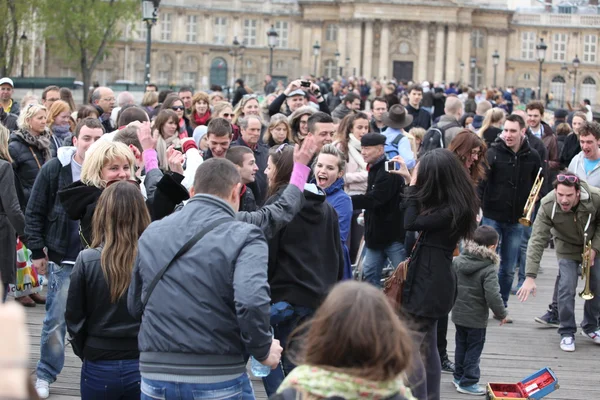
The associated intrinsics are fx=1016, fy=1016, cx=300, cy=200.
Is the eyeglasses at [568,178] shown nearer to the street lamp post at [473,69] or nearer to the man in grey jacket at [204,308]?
the man in grey jacket at [204,308]

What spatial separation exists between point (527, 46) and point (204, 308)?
78130mm

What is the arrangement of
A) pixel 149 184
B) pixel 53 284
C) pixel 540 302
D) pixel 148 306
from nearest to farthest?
pixel 148 306, pixel 149 184, pixel 53 284, pixel 540 302

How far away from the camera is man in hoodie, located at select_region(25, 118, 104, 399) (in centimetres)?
755

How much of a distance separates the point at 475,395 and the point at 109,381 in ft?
12.5

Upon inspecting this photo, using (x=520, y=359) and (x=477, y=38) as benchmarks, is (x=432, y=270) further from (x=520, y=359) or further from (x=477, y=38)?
(x=477, y=38)

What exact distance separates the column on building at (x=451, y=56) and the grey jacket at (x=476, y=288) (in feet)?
224

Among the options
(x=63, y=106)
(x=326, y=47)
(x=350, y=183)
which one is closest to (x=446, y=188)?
(x=350, y=183)

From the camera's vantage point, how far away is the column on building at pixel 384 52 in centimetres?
7588

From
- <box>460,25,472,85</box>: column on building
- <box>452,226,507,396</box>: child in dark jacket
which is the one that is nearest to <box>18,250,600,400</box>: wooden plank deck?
<box>452,226,507,396</box>: child in dark jacket

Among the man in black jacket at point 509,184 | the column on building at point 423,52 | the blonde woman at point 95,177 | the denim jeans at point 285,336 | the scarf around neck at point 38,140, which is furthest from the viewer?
the column on building at point 423,52

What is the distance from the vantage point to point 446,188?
7082 millimetres

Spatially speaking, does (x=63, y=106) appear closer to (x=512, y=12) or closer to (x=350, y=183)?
(x=350, y=183)

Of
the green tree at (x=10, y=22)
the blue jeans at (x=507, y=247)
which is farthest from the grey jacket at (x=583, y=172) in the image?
the green tree at (x=10, y=22)

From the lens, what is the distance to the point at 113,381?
5602 mm
